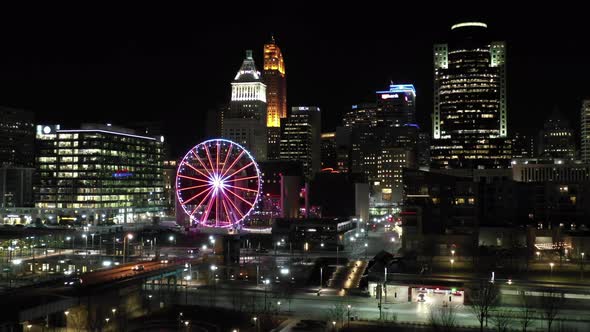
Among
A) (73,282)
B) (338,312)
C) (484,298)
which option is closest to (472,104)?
(484,298)

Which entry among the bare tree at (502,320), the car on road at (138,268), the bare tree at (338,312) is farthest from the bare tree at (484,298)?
the car on road at (138,268)

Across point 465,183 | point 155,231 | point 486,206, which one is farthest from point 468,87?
point 155,231

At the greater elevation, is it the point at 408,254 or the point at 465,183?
the point at 465,183

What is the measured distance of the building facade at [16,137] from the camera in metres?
181

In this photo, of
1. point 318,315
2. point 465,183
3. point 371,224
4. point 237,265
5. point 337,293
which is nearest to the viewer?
point 318,315

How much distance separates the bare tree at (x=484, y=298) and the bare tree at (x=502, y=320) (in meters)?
0.61

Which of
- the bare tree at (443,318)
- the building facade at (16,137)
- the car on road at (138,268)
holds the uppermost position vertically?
the building facade at (16,137)

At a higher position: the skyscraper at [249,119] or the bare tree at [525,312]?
the skyscraper at [249,119]

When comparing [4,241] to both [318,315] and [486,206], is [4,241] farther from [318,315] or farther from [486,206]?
[486,206]

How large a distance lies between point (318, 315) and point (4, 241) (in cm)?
4831

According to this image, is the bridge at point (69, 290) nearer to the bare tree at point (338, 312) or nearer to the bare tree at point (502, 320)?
the bare tree at point (338, 312)

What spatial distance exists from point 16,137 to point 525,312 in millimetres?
174622

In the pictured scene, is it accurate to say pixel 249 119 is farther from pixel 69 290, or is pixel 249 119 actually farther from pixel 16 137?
pixel 69 290

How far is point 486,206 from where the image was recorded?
102 meters
